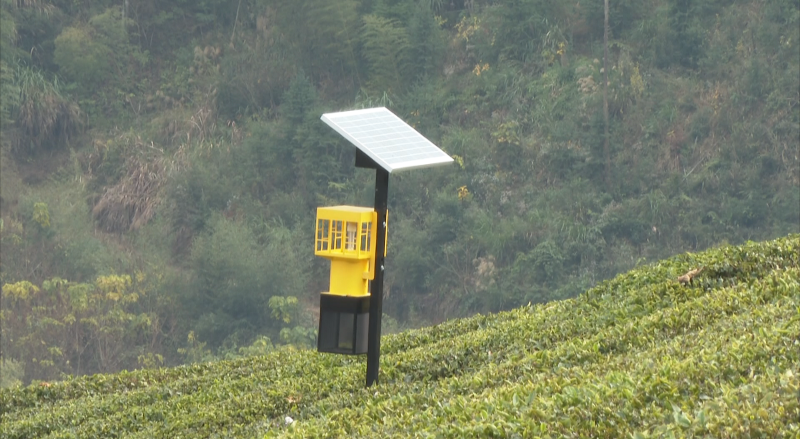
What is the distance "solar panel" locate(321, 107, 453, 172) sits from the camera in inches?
190

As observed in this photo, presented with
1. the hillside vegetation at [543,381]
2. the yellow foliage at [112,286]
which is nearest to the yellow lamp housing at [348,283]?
the hillside vegetation at [543,381]

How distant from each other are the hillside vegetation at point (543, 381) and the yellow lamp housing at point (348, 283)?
1.10 feet

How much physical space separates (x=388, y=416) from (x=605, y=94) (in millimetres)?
27149

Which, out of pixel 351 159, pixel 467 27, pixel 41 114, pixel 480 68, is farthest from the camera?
pixel 41 114

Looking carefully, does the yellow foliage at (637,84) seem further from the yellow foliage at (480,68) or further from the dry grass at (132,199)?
the dry grass at (132,199)

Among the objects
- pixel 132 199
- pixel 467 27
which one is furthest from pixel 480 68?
pixel 132 199

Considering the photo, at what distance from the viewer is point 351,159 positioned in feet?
108

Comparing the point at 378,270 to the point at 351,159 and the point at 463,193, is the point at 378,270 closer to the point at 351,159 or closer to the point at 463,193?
the point at 463,193

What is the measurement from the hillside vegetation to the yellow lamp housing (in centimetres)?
33

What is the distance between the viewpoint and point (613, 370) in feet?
14.2

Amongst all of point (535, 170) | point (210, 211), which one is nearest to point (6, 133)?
point (210, 211)

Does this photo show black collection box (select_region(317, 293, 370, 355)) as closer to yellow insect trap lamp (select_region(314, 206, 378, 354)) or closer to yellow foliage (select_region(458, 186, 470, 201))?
yellow insect trap lamp (select_region(314, 206, 378, 354))

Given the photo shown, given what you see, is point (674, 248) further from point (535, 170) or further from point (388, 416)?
point (388, 416)

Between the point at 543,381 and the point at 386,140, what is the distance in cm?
138
